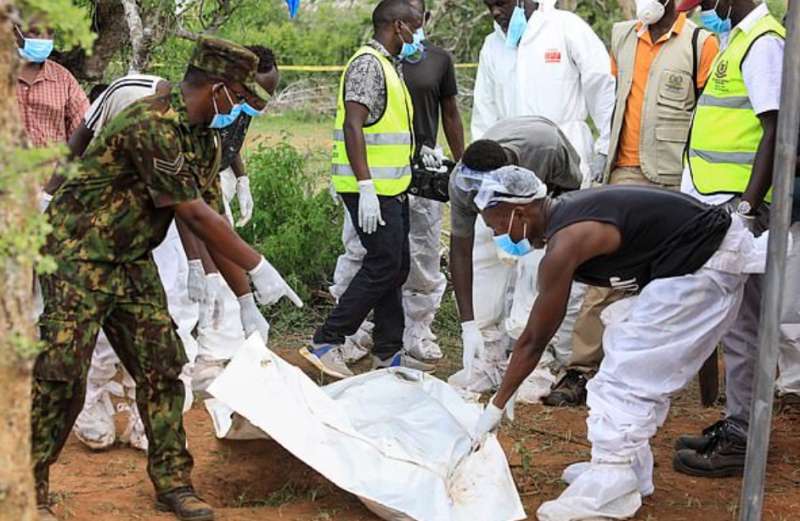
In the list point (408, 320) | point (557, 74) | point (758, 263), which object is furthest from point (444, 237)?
point (758, 263)

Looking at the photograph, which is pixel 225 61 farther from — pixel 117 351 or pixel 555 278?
pixel 555 278

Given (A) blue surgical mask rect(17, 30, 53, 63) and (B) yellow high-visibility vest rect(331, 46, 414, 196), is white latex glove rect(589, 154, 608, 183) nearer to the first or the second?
(B) yellow high-visibility vest rect(331, 46, 414, 196)

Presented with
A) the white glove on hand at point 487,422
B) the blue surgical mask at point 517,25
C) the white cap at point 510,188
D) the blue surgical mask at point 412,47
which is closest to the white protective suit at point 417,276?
the blue surgical mask at point 412,47

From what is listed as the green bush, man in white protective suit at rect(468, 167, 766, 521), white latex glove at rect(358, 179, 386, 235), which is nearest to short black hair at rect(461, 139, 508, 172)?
man in white protective suit at rect(468, 167, 766, 521)

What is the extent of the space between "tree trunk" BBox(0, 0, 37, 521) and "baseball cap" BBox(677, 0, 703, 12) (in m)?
3.67

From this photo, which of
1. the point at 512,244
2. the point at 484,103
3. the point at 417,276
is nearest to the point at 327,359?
the point at 417,276

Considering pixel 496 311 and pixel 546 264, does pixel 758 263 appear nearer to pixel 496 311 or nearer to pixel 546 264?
pixel 546 264

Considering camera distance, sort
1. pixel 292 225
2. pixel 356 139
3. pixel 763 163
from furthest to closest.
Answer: pixel 292 225
pixel 356 139
pixel 763 163

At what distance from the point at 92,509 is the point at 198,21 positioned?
4.30m

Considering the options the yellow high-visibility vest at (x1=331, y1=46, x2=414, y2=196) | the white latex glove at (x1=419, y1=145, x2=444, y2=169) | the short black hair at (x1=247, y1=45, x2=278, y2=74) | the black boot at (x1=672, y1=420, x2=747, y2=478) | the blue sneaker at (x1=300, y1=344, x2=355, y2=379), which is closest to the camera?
the black boot at (x1=672, y1=420, x2=747, y2=478)

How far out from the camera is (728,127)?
5.44 meters

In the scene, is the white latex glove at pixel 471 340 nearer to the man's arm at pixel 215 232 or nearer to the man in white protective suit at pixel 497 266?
the man in white protective suit at pixel 497 266

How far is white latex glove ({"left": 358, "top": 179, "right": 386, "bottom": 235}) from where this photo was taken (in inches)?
252

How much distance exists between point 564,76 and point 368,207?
1.23 m
